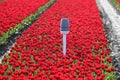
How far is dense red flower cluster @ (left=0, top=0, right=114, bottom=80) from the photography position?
7320 millimetres

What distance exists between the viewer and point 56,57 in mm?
8742

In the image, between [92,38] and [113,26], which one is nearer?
[92,38]

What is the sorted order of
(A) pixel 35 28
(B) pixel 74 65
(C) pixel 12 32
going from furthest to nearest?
(A) pixel 35 28 < (C) pixel 12 32 < (B) pixel 74 65

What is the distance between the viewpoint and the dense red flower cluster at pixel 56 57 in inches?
288

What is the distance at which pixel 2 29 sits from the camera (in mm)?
12008

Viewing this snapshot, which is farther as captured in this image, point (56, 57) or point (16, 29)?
point (16, 29)

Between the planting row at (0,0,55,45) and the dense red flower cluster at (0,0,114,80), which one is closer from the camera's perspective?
the dense red flower cluster at (0,0,114,80)

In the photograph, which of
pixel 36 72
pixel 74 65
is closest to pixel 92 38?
pixel 74 65

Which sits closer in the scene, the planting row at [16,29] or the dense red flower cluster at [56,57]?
the dense red flower cluster at [56,57]

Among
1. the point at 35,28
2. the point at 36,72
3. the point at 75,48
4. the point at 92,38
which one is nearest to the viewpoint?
the point at 36,72

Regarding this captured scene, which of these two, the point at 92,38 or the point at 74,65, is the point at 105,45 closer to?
the point at 92,38

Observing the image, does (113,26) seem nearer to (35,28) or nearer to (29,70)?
(35,28)

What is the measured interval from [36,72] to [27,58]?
1.06 m

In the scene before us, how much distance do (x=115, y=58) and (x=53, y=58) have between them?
181 centimetres
